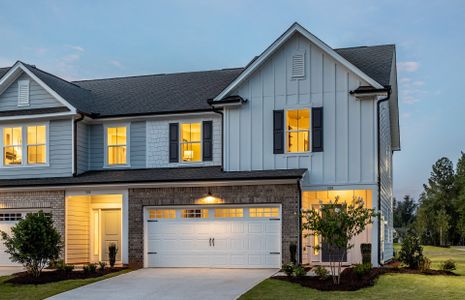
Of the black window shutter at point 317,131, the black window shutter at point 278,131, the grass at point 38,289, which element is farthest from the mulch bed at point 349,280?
the grass at point 38,289

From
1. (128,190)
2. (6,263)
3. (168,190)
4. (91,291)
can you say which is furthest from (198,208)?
(6,263)

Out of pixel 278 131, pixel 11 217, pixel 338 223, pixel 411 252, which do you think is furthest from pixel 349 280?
pixel 11 217

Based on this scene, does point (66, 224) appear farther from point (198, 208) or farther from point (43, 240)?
point (198, 208)

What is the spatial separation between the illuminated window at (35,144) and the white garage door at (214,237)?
5.63 meters

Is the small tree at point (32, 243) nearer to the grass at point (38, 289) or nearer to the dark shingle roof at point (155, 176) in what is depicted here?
the grass at point (38, 289)

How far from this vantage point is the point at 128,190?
2280 centimetres

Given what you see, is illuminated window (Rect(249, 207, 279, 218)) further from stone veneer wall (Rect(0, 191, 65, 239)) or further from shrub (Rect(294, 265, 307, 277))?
stone veneer wall (Rect(0, 191, 65, 239))

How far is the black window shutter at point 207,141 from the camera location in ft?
79.0

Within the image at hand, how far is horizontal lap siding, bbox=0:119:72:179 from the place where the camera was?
24531 millimetres

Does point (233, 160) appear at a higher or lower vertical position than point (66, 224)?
higher

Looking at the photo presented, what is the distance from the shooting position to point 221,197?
71.6ft

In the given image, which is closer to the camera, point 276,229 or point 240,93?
point 276,229

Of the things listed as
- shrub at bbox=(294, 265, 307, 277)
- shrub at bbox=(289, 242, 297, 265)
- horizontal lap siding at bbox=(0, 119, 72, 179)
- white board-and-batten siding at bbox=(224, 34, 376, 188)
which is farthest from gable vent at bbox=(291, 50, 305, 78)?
horizontal lap siding at bbox=(0, 119, 72, 179)

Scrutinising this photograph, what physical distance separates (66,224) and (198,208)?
527 centimetres
